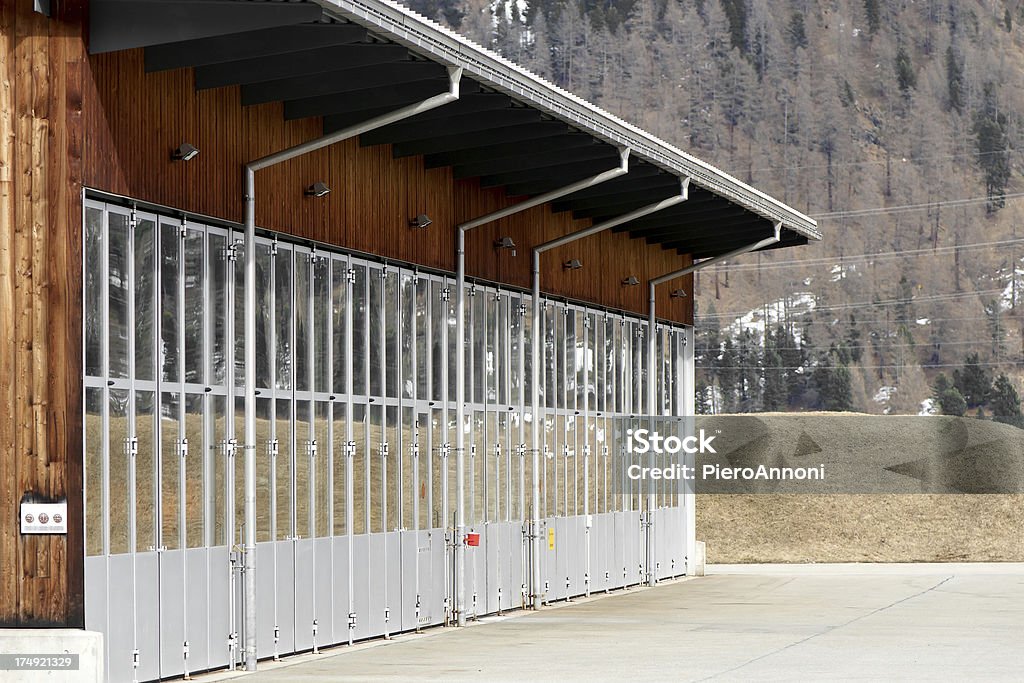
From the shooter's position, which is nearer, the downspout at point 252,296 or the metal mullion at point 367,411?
the downspout at point 252,296

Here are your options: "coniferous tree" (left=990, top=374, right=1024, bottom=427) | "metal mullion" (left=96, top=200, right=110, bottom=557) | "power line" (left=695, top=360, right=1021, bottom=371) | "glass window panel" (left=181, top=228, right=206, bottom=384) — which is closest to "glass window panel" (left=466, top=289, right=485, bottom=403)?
"glass window panel" (left=181, top=228, right=206, bottom=384)

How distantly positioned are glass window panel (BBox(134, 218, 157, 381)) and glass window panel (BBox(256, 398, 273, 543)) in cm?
194

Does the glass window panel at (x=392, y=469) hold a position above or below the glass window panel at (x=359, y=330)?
below

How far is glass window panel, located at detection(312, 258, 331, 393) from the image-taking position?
16.3 meters

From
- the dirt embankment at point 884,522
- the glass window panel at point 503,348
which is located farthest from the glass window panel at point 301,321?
the dirt embankment at point 884,522

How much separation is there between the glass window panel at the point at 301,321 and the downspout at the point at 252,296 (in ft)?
3.87

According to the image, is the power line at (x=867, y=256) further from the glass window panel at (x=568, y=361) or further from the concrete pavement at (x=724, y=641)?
the glass window panel at (x=568, y=361)

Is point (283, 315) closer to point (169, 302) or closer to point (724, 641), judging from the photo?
point (169, 302)

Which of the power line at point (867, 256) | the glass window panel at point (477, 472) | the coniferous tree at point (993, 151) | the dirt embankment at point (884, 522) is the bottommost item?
the dirt embankment at point (884, 522)

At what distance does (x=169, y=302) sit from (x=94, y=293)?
1173mm

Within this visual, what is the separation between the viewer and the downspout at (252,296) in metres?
14.4

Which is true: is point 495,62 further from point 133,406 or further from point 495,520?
point 495,520

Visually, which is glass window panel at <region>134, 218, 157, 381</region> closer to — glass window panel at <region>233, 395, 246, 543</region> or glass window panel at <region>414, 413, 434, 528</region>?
glass window panel at <region>233, 395, 246, 543</region>

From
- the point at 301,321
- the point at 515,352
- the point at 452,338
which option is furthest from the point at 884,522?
the point at 301,321
